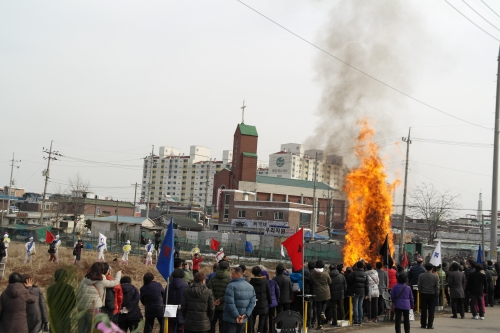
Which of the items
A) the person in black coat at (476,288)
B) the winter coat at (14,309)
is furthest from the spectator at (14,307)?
the person in black coat at (476,288)

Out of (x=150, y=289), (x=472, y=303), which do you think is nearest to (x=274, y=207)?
(x=472, y=303)

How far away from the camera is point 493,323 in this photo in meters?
16.0

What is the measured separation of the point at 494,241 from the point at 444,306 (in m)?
4.85

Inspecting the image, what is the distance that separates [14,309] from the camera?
8.30m

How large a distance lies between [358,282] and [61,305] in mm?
11677

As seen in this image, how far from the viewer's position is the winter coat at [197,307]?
9422 mm

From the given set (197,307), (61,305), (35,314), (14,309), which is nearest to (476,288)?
(197,307)

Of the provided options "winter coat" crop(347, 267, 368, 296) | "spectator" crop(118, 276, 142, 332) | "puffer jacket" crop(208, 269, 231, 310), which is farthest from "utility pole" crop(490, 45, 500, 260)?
"spectator" crop(118, 276, 142, 332)

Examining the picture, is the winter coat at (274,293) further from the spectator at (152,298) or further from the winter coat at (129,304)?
the winter coat at (129,304)

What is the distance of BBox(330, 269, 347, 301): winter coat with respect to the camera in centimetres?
1430

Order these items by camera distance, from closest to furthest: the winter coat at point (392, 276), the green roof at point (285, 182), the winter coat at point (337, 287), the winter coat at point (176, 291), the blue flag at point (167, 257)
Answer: the blue flag at point (167, 257), the winter coat at point (176, 291), the winter coat at point (337, 287), the winter coat at point (392, 276), the green roof at point (285, 182)

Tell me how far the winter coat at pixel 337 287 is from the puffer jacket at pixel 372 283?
1.15 metres

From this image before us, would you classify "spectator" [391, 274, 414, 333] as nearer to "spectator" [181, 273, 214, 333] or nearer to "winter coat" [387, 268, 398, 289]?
"winter coat" [387, 268, 398, 289]

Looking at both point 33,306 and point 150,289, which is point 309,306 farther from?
point 33,306
